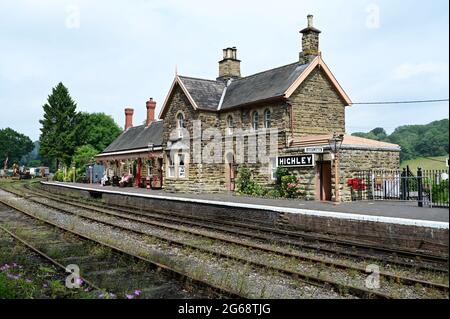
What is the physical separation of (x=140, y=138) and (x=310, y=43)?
20500mm

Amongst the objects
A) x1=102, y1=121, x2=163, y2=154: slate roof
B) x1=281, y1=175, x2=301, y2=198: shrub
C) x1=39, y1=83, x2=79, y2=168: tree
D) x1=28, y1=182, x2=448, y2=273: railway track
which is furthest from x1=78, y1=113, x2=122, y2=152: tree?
x1=28, y1=182, x2=448, y2=273: railway track

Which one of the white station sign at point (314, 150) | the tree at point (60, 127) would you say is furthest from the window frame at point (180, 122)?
the tree at point (60, 127)

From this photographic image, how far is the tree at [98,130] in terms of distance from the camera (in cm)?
A: 6459

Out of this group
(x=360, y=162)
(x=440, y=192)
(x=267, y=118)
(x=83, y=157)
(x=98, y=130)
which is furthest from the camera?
(x=98, y=130)

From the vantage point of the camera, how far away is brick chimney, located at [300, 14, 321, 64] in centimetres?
2197

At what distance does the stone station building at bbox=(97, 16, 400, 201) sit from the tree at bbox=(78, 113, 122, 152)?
133 feet

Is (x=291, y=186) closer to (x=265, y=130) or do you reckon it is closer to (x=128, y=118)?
(x=265, y=130)

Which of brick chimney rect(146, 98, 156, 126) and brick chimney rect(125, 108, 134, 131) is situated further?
brick chimney rect(125, 108, 134, 131)

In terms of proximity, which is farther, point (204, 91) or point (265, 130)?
point (204, 91)

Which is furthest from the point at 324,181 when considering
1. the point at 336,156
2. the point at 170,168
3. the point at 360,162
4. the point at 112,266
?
the point at 112,266

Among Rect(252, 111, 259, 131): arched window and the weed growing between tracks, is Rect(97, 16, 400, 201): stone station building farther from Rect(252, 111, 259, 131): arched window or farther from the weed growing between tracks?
the weed growing between tracks

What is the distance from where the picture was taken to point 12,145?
120 metres

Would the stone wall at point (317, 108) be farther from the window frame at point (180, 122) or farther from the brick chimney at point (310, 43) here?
the window frame at point (180, 122)

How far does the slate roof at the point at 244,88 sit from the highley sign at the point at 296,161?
3.38 m
